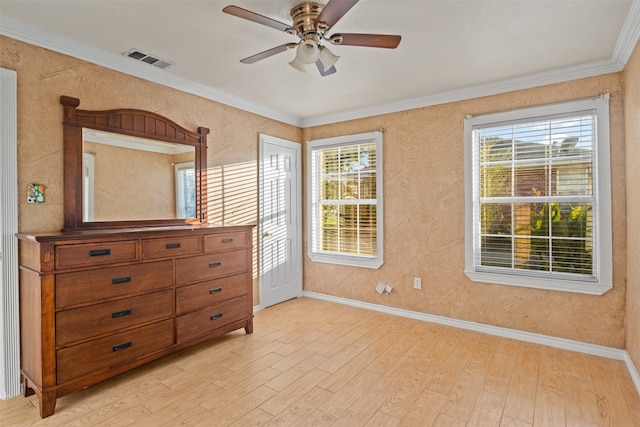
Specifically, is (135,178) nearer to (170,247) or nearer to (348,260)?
(170,247)

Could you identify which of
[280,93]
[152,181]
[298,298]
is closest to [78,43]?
[152,181]

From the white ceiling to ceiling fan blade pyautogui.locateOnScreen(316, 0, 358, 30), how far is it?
0.99ft

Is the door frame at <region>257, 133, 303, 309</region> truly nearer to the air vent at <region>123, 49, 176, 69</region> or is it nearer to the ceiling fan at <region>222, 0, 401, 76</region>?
the air vent at <region>123, 49, 176, 69</region>

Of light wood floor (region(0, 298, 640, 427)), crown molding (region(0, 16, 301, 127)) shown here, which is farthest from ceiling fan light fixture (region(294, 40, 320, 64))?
light wood floor (region(0, 298, 640, 427))

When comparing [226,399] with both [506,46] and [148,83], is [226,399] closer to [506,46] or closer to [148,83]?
[148,83]

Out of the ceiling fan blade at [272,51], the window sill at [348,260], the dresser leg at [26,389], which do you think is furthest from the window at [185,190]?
the window sill at [348,260]

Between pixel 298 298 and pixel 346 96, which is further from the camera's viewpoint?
pixel 298 298

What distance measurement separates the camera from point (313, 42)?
2.07 metres

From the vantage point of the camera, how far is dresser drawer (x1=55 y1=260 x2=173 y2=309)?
209cm

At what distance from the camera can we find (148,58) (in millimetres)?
2727

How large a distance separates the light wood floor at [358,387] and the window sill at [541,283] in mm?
531

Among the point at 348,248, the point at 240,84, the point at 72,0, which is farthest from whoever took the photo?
the point at 348,248

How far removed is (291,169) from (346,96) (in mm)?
1277

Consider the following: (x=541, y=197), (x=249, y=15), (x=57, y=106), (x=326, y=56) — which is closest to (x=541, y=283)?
(x=541, y=197)
